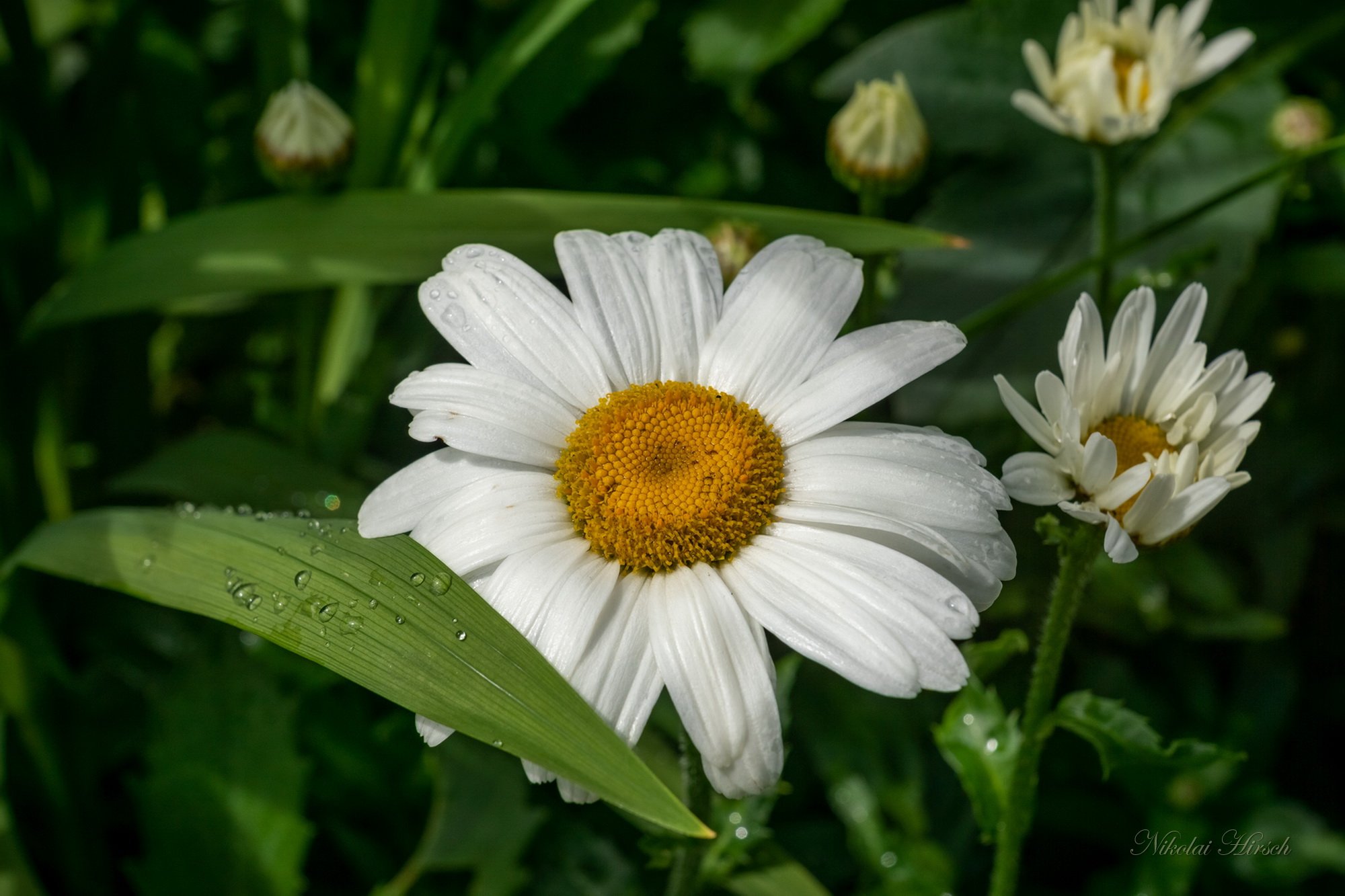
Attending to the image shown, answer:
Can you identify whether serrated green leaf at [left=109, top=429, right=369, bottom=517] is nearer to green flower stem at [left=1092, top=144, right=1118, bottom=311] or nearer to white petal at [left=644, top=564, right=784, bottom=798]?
white petal at [left=644, top=564, right=784, bottom=798]

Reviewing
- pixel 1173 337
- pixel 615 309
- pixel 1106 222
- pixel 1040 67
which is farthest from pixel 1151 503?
pixel 1040 67

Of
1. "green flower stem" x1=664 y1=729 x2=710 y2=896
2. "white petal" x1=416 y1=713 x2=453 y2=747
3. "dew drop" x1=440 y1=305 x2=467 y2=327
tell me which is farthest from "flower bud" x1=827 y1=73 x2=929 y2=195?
"white petal" x1=416 y1=713 x2=453 y2=747

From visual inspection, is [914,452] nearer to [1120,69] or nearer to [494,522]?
[494,522]

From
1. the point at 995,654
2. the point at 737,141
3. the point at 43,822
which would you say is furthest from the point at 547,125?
the point at 43,822

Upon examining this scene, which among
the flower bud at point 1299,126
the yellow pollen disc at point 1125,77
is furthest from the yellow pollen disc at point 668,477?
the flower bud at point 1299,126

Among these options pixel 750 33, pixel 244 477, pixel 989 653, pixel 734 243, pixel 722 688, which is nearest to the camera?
pixel 722 688

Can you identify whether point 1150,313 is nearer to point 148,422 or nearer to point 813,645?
point 813,645
